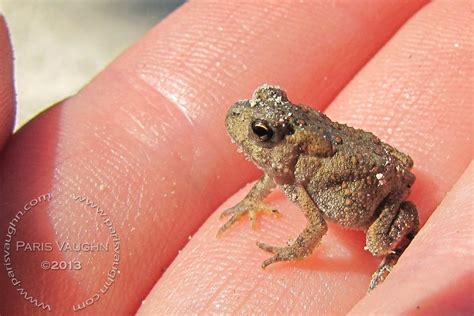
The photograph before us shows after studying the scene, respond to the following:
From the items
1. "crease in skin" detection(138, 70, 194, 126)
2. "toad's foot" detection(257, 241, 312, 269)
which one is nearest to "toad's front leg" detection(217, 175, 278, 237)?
"toad's foot" detection(257, 241, 312, 269)

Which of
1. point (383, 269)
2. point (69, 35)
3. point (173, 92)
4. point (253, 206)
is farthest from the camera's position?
point (69, 35)

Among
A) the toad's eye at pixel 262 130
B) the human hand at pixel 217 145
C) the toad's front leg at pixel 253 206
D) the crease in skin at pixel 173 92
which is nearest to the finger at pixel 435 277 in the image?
the human hand at pixel 217 145

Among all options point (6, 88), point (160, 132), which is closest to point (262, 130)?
point (160, 132)

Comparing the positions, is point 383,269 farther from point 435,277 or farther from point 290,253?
point 435,277

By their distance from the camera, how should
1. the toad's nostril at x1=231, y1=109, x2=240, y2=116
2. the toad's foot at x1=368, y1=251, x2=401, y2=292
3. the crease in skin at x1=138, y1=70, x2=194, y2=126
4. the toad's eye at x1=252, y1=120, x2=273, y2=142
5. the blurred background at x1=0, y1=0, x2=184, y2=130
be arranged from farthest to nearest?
the blurred background at x1=0, y1=0, x2=184, y2=130, the crease in skin at x1=138, y1=70, x2=194, y2=126, the toad's nostril at x1=231, y1=109, x2=240, y2=116, the toad's eye at x1=252, y1=120, x2=273, y2=142, the toad's foot at x1=368, y1=251, x2=401, y2=292

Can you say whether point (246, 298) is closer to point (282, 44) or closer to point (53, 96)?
point (282, 44)

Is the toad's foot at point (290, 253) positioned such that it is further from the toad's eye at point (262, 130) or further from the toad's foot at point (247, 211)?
the toad's eye at point (262, 130)

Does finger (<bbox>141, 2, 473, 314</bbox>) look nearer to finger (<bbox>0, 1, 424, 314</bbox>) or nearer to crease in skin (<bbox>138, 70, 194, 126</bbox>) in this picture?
finger (<bbox>0, 1, 424, 314</bbox>)
